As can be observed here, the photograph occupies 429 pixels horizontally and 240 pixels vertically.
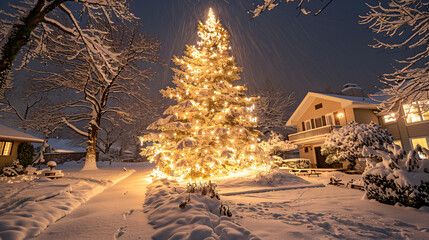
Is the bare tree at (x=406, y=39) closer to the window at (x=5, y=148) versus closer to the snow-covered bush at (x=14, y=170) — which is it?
the snow-covered bush at (x=14, y=170)

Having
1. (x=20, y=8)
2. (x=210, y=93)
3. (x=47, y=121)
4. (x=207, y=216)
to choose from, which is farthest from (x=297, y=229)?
(x=47, y=121)

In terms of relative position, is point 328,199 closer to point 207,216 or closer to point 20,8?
point 207,216

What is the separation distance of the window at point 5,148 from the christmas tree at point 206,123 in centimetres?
1359

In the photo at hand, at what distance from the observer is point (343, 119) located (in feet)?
64.7

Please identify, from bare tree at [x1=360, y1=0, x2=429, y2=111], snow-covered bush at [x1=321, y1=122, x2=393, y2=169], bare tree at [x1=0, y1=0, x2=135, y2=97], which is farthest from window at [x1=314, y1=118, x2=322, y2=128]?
bare tree at [x1=0, y1=0, x2=135, y2=97]

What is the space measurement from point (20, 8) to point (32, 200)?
642 centimetres

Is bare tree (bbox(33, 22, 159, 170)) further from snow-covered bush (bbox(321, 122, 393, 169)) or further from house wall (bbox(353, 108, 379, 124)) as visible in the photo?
house wall (bbox(353, 108, 379, 124))

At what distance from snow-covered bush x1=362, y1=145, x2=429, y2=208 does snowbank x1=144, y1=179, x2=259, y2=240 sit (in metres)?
5.08

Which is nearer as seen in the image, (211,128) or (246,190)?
(246,190)

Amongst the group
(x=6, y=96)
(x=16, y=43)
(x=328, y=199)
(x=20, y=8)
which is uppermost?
(x=6, y=96)

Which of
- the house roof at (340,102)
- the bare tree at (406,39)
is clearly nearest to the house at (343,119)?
the house roof at (340,102)

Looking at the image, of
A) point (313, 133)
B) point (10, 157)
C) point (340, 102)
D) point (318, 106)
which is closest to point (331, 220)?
point (313, 133)

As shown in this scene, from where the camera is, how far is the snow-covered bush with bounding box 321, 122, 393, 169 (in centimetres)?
1402

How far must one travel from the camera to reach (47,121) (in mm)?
17391
